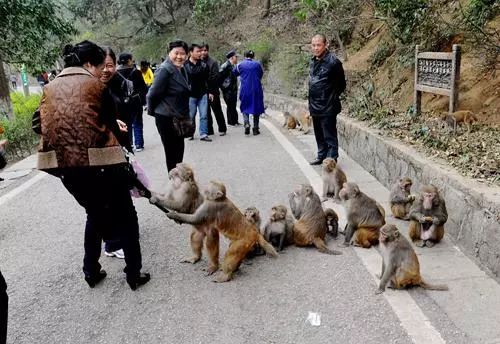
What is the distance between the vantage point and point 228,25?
28016 millimetres

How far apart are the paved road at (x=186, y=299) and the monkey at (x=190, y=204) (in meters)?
0.15

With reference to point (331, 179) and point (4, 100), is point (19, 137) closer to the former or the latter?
point (4, 100)

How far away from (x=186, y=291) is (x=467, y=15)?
6.90 m

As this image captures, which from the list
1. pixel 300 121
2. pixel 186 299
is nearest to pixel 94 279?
pixel 186 299

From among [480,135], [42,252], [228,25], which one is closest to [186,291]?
[42,252]

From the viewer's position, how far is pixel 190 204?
4594mm

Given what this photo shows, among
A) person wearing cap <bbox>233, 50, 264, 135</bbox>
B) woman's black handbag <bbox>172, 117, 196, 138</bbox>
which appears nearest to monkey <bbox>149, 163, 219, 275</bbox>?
woman's black handbag <bbox>172, 117, 196, 138</bbox>

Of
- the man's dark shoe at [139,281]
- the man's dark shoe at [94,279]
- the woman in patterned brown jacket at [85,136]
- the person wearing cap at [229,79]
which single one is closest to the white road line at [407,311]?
the man's dark shoe at [139,281]

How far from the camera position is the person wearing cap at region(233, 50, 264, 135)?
36.5ft

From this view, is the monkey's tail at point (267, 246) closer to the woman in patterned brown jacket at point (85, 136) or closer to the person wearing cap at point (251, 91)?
the woman in patterned brown jacket at point (85, 136)

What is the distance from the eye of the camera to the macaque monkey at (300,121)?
11.3 m

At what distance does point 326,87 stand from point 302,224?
3.22 meters

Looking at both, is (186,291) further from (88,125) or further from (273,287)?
(88,125)

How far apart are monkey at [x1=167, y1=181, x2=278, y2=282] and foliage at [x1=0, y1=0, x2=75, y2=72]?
31.5 feet
